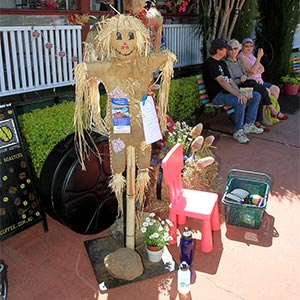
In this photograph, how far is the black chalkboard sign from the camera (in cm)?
304

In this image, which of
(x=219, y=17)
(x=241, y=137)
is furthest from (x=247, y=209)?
(x=219, y=17)

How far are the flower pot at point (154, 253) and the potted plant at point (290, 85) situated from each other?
6964 mm

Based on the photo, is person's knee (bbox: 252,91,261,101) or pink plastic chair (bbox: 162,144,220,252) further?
person's knee (bbox: 252,91,261,101)

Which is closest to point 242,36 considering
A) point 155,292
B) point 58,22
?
point 58,22

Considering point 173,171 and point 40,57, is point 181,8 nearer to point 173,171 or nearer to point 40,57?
point 40,57

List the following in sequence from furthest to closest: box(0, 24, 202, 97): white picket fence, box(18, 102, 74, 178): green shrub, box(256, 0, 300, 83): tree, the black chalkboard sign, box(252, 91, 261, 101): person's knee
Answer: box(256, 0, 300, 83): tree
box(252, 91, 261, 101): person's knee
box(0, 24, 202, 97): white picket fence
box(18, 102, 74, 178): green shrub
the black chalkboard sign

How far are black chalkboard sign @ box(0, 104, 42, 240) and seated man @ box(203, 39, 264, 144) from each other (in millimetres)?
3389

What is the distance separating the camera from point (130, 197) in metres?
2.74

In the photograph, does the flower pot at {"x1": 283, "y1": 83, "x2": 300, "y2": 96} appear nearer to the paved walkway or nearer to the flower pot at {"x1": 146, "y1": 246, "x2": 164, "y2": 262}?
the paved walkway

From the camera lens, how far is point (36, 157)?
12.0ft

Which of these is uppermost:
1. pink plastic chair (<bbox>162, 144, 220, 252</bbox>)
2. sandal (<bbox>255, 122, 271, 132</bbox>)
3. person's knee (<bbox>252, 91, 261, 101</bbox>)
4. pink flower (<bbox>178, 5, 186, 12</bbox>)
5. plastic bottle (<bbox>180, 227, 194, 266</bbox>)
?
pink flower (<bbox>178, 5, 186, 12</bbox>)

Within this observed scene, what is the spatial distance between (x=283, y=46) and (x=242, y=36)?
1906mm

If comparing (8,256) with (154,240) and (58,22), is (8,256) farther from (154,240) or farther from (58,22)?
(58,22)

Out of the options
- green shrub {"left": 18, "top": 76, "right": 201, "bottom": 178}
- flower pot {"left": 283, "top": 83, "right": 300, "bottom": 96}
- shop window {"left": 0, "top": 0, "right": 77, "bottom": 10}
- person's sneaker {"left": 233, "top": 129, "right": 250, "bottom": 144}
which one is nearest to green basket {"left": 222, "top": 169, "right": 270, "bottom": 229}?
green shrub {"left": 18, "top": 76, "right": 201, "bottom": 178}
